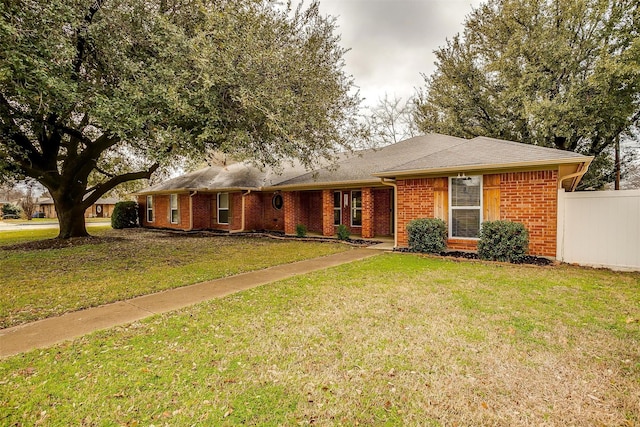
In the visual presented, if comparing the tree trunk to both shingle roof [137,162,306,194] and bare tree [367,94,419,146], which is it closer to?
shingle roof [137,162,306,194]

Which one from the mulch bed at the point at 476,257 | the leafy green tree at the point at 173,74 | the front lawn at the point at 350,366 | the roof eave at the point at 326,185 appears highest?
the leafy green tree at the point at 173,74

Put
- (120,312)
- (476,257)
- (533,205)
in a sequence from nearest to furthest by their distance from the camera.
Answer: (120,312) → (533,205) → (476,257)

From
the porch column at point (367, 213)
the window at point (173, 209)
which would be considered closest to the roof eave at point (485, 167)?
the porch column at point (367, 213)

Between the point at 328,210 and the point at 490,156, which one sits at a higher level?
the point at 490,156

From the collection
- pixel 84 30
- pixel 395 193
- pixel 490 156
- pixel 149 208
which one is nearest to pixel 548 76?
pixel 490 156

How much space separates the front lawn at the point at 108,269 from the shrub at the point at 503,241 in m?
4.31

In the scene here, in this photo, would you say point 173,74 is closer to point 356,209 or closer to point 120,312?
point 120,312

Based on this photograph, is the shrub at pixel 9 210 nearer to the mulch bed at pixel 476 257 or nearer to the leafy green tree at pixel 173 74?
the leafy green tree at pixel 173 74

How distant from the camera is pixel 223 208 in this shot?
17969mm

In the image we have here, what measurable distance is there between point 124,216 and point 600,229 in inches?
958

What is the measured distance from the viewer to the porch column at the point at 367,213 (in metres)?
12.8

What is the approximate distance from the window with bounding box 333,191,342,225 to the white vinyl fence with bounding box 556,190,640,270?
836cm

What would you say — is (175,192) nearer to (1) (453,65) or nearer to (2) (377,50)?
(2) (377,50)

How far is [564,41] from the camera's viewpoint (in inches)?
505
